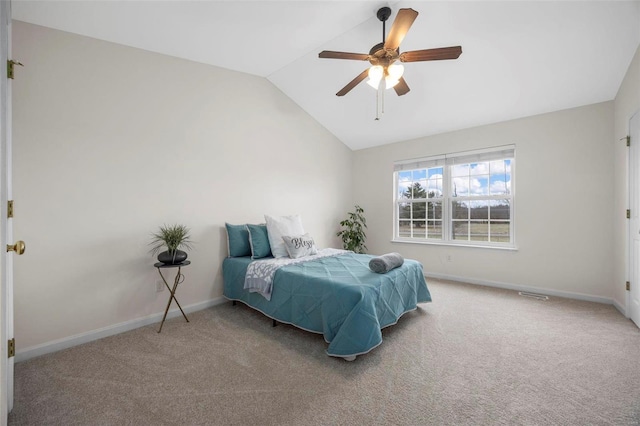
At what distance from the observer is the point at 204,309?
3178mm

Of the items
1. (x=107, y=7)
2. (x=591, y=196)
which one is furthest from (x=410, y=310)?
(x=107, y=7)

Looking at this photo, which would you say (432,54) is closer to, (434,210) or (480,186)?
(480,186)

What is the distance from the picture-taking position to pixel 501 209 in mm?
4004

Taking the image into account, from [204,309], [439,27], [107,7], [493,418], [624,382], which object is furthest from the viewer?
[204,309]

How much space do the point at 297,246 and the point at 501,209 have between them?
3.06 m

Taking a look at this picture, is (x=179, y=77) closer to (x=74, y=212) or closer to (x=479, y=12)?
(x=74, y=212)

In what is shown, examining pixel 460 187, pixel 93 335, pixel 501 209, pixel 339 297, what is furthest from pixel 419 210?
pixel 93 335

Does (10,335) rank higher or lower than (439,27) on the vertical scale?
lower

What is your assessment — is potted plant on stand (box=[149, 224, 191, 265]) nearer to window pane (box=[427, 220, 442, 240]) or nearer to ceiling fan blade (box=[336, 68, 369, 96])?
ceiling fan blade (box=[336, 68, 369, 96])

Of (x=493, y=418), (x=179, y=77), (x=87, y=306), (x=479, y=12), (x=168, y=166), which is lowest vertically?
(x=493, y=418)

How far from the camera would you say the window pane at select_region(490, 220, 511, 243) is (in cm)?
395

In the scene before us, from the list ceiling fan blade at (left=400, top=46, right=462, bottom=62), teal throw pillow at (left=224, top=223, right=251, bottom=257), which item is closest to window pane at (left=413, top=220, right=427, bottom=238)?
teal throw pillow at (left=224, top=223, right=251, bottom=257)

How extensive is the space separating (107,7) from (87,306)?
255 cm

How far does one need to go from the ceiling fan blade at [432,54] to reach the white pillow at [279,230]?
7.20 feet
